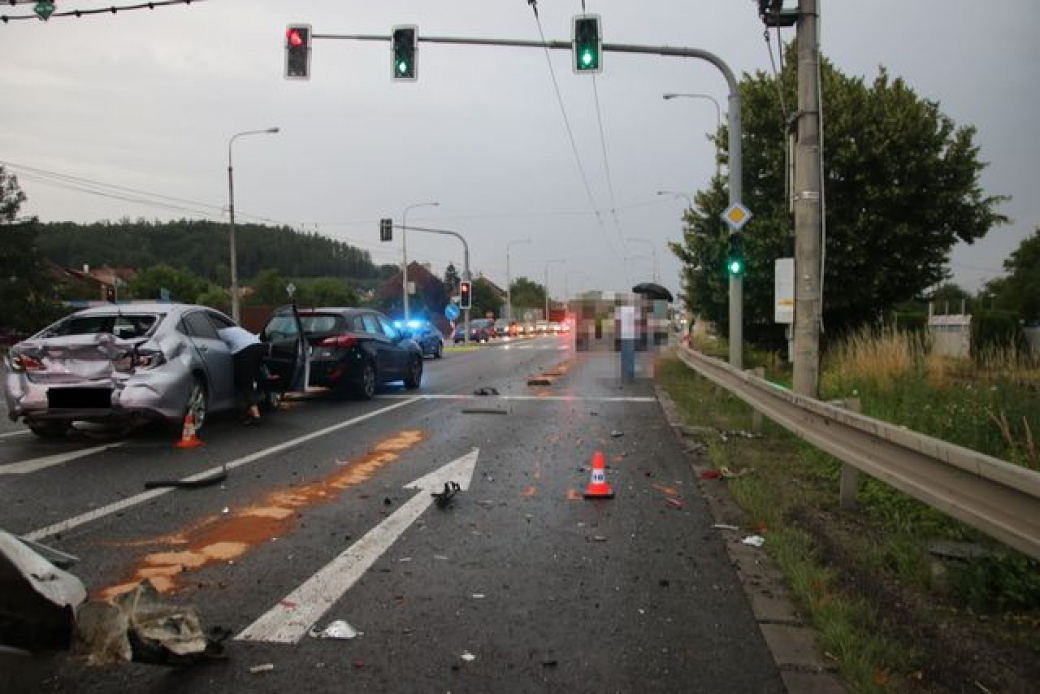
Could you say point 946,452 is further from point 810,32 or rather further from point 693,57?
point 693,57

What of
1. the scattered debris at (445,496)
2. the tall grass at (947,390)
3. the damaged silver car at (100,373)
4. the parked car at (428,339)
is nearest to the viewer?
the scattered debris at (445,496)

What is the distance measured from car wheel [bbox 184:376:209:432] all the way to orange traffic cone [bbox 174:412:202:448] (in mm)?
119

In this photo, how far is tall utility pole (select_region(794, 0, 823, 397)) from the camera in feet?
26.5

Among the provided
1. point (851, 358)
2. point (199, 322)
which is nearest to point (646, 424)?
point (851, 358)

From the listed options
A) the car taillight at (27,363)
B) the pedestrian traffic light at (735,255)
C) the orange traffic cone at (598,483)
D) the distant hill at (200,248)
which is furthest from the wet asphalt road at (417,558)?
the distant hill at (200,248)

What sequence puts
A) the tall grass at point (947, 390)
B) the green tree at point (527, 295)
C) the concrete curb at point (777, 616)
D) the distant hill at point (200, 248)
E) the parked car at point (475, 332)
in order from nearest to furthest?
the concrete curb at point (777, 616) < the tall grass at point (947, 390) < the parked car at point (475, 332) < the distant hill at point (200, 248) < the green tree at point (527, 295)

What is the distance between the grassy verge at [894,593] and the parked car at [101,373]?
5.98 m

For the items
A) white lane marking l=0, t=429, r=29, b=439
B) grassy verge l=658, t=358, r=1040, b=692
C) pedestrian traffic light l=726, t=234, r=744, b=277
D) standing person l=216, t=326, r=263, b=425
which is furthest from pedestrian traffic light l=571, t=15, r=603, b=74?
white lane marking l=0, t=429, r=29, b=439

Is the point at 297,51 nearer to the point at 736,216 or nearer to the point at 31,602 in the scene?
the point at 736,216

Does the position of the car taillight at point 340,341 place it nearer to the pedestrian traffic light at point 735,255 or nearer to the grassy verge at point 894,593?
the pedestrian traffic light at point 735,255

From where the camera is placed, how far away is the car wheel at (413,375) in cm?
1617

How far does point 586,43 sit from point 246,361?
8.05 metres

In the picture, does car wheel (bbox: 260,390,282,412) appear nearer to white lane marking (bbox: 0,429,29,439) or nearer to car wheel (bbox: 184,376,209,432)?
car wheel (bbox: 184,376,209,432)

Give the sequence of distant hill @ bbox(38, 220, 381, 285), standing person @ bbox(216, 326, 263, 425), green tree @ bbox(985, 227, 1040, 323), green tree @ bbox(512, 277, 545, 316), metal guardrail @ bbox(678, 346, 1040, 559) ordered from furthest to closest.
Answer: green tree @ bbox(512, 277, 545, 316), distant hill @ bbox(38, 220, 381, 285), green tree @ bbox(985, 227, 1040, 323), standing person @ bbox(216, 326, 263, 425), metal guardrail @ bbox(678, 346, 1040, 559)
